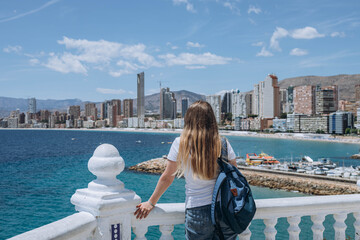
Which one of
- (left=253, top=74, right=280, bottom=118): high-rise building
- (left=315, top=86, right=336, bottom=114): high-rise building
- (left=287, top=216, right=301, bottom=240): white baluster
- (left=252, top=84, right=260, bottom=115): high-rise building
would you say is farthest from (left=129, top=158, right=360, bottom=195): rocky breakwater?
(left=252, top=84, right=260, bottom=115): high-rise building

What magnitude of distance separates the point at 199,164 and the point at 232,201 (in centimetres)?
34

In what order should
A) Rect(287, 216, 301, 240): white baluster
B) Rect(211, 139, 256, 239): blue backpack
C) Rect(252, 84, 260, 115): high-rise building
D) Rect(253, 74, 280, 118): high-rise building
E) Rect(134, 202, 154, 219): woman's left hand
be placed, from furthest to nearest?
Rect(252, 84, 260, 115): high-rise building < Rect(253, 74, 280, 118): high-rise building < Rect(287, 216, 301, 240): white baluster < Rect(134, 202, 154, 219): woman's left hand < Rect(211, 139, 256, 239): blue backpack

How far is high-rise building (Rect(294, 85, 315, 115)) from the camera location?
141125 mm

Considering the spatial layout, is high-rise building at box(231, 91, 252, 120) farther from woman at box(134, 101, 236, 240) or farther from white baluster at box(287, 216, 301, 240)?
woman at box(134, 101, 236, 240)

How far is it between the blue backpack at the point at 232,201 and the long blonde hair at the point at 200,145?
0.11 metres

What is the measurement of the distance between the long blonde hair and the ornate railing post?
1.48 ft

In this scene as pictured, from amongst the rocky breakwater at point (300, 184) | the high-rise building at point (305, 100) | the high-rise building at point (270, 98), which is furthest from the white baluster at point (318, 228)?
the high-rise building at point (270, 98)

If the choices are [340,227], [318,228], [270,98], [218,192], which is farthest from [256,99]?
[218,192]

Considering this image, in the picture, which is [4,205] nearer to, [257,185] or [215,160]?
[257,185]

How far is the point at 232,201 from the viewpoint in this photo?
7.36 feet

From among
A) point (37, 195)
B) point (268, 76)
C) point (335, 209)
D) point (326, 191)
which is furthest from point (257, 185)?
point (268, 76)

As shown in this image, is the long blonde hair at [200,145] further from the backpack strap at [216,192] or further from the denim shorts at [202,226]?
the denim shorts at [202,226]

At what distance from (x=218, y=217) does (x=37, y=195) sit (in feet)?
87.7

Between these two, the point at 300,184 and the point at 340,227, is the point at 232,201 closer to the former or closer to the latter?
the point at 340,227
